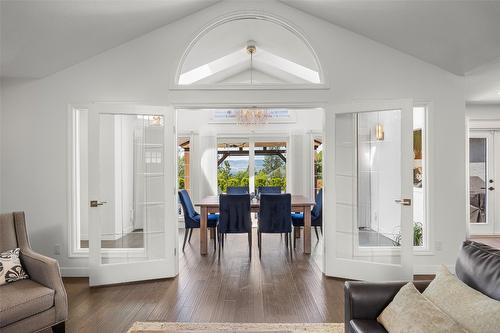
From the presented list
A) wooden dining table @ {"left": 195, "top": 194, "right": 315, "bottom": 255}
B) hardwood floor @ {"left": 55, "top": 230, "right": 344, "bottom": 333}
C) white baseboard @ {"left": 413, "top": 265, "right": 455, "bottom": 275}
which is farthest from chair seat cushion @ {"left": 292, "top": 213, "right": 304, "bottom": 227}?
white baseboard @ {"left": 413, "top": 265, "right": 455, "bottom": 275}

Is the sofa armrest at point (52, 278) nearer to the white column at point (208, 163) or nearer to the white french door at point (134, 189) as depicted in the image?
the white french door at point (134, 189)

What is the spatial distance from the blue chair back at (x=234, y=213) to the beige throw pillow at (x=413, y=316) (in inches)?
116

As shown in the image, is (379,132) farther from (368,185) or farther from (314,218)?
(314,218)

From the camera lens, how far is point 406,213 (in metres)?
3.38

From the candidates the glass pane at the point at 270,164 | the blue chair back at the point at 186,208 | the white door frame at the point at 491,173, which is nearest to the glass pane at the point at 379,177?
the blue chair back at the point at 186,208

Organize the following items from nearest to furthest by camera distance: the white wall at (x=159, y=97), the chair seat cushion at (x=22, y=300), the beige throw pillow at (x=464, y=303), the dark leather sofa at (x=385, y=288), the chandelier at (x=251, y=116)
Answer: the beige throw pillow at (x=464, y=303)
the dark leather sofa at (x=385, y=288)
the chair seat cushion at (x=22, y=300)
the white wall at (x=159, y=97)
the chandelier at (x=251, y=116)

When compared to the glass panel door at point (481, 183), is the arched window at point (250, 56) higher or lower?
higher

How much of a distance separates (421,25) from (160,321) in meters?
3.65

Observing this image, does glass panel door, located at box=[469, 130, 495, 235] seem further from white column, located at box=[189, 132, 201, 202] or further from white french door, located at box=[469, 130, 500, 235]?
white column, located at box=[189, 132, 201, 202]

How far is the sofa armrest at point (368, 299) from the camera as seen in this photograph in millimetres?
1753

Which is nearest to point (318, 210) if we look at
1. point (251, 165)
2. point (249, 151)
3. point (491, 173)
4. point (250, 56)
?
point (251, 165)

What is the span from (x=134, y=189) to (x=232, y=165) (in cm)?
377

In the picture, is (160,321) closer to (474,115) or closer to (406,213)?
(406,213)

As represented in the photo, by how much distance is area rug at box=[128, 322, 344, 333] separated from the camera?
2486 mm
